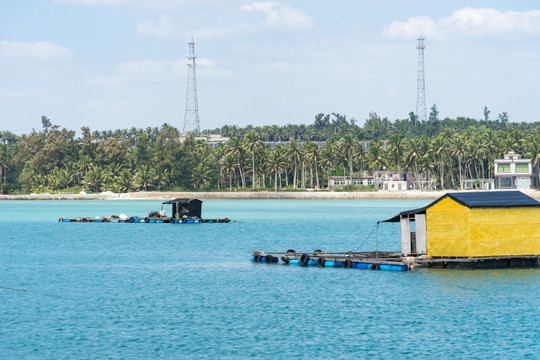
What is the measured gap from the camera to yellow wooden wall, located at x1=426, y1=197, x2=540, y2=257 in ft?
156

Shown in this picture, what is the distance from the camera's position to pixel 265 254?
58.6m

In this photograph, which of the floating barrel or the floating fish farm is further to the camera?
the floating fish farm

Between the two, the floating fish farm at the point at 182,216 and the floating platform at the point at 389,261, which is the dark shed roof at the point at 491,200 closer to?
the floating platform at the point at 389,261

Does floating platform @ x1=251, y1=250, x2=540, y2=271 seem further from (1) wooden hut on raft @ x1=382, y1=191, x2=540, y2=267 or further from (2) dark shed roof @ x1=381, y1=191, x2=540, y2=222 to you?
(2) dark shed roof @ x1=381, y1=191, x2=540, y2=222

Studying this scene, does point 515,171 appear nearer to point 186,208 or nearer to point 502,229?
point 186,208

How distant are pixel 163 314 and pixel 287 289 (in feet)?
30.4

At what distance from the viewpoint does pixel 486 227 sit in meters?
47.5

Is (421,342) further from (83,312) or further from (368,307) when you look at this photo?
(83,312)

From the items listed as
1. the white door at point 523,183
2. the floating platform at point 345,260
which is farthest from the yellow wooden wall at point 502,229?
the white door at point 523,183

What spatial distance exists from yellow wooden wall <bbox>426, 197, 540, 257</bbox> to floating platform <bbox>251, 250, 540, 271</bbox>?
0.48m

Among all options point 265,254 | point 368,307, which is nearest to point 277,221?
point 265,254

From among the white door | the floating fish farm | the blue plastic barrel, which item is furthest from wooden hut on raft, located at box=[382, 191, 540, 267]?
the white door

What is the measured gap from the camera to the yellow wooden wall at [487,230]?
47.6 metres

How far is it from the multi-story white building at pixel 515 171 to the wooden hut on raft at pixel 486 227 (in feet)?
490
